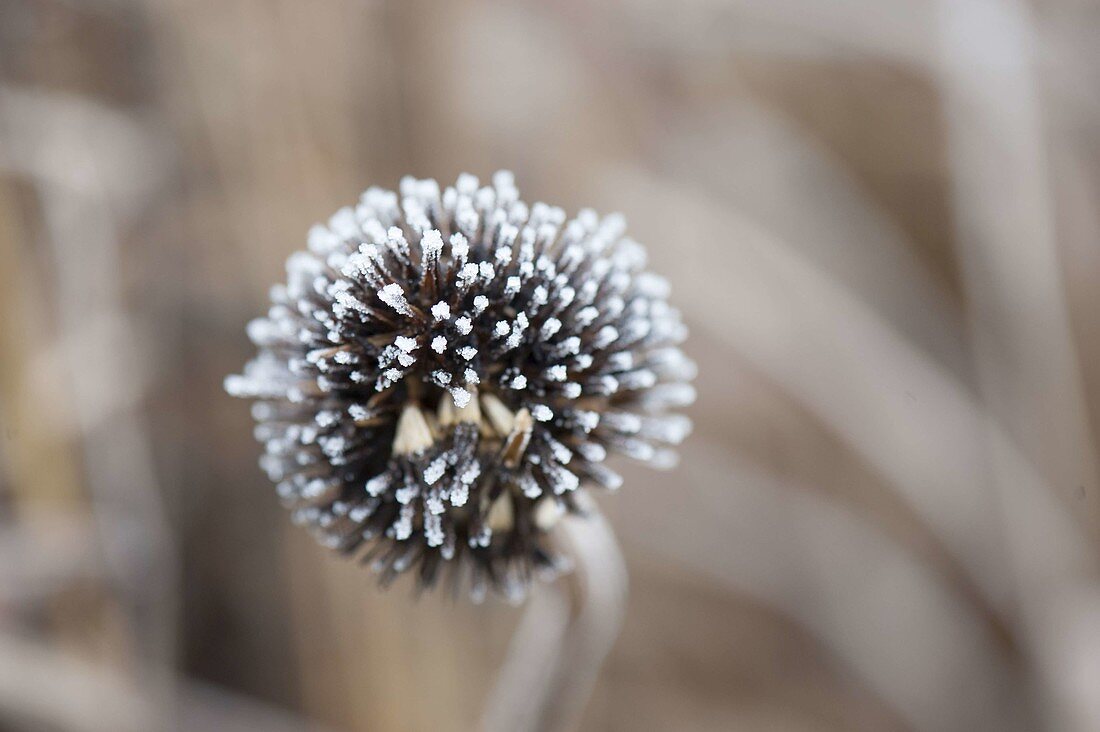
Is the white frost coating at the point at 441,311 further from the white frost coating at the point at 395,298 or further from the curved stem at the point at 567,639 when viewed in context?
the curved stem at the point at 567,639

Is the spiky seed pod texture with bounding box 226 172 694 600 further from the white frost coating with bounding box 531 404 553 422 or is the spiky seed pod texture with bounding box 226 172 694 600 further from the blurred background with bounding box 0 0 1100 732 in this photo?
the blurred background with bounding box 0 0 1100 732

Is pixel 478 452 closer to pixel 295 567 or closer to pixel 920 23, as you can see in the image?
pixel 295 567

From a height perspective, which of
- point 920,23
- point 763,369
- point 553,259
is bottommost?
point 553,259

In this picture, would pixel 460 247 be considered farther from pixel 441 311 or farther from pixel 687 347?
pixel 687 347

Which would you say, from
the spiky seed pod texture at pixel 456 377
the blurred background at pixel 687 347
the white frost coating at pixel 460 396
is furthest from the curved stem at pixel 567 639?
the blurred background at pixel 687 347

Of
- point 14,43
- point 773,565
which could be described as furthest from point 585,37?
point 773,565

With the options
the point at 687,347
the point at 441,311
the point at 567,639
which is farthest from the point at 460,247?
the point at 687,347
